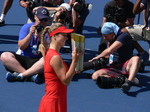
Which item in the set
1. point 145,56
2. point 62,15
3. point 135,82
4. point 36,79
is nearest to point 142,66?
point 135,82

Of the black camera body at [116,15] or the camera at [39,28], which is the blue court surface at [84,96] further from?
the black camera body at [116,15]

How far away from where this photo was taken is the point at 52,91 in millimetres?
3967

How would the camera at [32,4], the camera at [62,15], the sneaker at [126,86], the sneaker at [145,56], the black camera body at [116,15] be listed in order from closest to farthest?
the sneaker at [126,86] < the camera at [62,15] < the black camera body at [116,15] < the camera at [32,4] < the sneaker at [145,56]

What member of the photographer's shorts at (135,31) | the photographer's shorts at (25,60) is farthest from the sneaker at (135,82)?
the photographer's shorts at (25,60)

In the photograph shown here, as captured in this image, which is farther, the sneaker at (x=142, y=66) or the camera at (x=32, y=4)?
the camera at (x=32, y=4)

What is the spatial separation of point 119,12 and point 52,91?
150 inches

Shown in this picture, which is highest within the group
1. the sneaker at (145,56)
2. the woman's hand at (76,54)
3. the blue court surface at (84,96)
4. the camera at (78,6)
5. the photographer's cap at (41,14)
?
the woman's hand at (76,54)

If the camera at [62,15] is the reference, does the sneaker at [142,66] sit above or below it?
below

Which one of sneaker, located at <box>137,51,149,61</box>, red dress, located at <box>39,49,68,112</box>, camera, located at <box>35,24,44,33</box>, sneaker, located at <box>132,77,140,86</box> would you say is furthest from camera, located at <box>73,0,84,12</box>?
red dress, located at <box>39,49,68,112</box>

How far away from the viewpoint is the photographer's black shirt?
743cm

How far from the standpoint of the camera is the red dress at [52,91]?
392 centimetres

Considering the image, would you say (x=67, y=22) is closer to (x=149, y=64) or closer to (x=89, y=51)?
(x=89, y=51)

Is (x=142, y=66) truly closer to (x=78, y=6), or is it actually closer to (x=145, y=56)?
(x=145, y=56)

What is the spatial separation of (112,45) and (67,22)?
1749 millimetres
